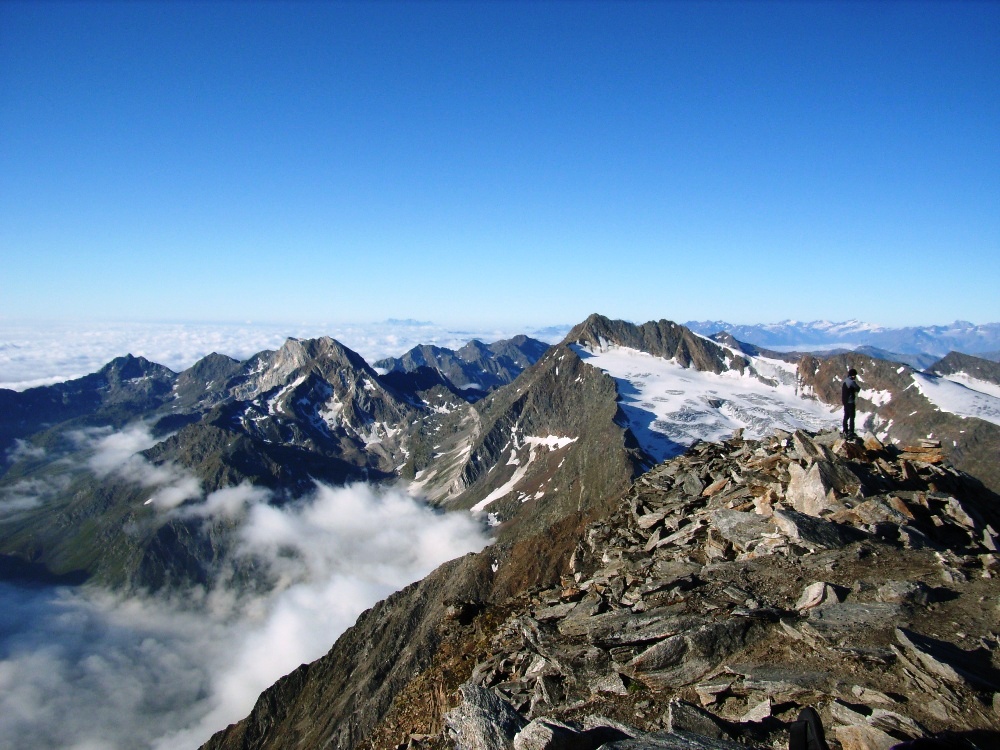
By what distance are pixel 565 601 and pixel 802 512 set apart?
462 inches

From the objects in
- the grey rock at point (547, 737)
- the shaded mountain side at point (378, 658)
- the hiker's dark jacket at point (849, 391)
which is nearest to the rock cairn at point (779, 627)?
the grey rock at point (547, 737)

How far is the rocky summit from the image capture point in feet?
41.7

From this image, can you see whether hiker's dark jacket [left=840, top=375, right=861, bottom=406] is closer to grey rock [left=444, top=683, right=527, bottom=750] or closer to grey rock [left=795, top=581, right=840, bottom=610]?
grey rock [left=795, top=581, right=840, bottom=610]

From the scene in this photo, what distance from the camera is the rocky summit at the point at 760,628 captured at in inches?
500

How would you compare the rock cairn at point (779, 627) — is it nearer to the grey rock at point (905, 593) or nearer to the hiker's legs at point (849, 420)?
the grey rock at point (905, 593)

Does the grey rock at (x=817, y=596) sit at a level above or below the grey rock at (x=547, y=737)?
above

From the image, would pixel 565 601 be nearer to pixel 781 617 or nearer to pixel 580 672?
pixel 580 672

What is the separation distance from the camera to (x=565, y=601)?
24.9 m

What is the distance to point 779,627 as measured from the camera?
16.6m

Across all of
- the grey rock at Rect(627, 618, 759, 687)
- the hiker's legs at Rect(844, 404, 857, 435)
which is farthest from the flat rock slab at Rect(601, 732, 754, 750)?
the hiker's legs at Rect(844, 404, 857, 435)

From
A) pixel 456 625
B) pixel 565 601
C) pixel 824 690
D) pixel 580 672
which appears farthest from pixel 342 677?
pixel 824 690

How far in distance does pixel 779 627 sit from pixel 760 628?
560 mm

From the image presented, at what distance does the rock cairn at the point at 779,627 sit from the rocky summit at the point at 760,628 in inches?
2.4

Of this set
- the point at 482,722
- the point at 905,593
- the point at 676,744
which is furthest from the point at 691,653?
the point at 905,593
